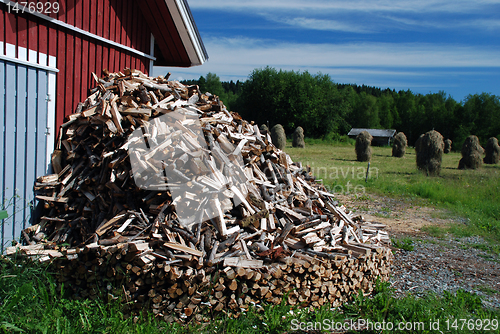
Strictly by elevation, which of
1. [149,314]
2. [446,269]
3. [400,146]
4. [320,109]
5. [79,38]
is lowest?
[446,269]

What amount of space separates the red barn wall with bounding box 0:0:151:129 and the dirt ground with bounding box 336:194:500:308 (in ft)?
20.6

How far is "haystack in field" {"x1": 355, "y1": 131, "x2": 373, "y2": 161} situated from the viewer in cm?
2402

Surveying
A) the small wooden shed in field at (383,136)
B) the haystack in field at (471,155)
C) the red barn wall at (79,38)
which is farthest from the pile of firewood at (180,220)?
the small wooden shed in field at (383,136)

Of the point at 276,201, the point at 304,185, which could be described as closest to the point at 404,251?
the point at 304,185

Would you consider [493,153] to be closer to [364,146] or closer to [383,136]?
[364,146]

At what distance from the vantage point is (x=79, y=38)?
5824 millimetres

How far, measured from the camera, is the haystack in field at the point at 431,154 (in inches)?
700

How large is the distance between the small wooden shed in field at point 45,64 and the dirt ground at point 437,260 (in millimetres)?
5921

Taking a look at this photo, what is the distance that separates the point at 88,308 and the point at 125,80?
4053 mm

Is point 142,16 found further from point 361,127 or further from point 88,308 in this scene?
point 361,127

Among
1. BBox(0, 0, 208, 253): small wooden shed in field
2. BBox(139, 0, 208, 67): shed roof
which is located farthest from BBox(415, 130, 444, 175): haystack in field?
BBox(0, 0, 208, 253): small wooden shed in field

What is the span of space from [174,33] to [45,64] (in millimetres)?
3135

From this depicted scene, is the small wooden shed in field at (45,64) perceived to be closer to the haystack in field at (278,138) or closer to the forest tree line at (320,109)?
the haystack in field at (278,138)

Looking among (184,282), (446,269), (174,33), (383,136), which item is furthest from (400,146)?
(383,136)
